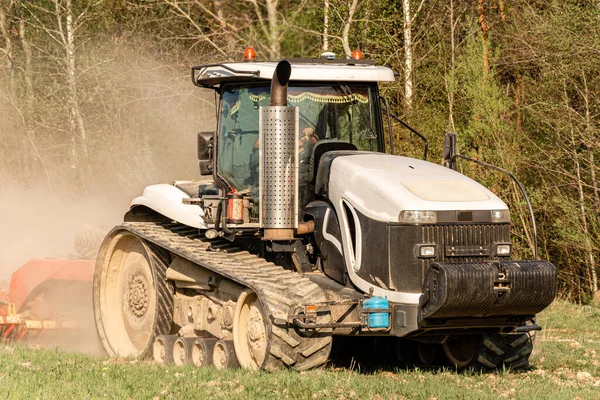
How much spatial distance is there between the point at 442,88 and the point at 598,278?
453cm

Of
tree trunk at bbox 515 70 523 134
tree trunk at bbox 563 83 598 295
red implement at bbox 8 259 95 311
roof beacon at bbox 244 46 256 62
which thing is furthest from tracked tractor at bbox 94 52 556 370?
tree trunk at bbox 515 70 523 134

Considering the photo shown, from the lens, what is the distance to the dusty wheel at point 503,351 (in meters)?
9.71

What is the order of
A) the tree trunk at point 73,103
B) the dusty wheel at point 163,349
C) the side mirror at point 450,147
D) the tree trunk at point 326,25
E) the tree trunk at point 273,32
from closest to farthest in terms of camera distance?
the side mirror at point 450,147 → the dusty wheel at point 163,349 → the tree trunk at point 326,25 → the tree trunk at point 273,32 → the tree trunk at point 73,103

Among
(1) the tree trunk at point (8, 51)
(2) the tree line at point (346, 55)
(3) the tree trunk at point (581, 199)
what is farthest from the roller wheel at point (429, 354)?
(1) the tree trunk at point (8, 51)

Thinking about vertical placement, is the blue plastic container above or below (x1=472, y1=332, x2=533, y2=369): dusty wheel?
above

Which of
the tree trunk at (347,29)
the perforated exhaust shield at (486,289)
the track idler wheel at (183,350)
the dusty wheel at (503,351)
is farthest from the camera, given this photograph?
the tree trunk at (347,29)

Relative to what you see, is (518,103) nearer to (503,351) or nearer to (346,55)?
(346,55)

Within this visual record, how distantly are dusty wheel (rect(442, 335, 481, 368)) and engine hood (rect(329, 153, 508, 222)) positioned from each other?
1424 mm

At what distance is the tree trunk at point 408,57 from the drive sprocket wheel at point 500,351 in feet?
34.4

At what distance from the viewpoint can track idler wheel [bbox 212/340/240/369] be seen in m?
9.79

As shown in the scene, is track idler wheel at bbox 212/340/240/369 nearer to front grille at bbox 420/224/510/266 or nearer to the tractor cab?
the tractor cab

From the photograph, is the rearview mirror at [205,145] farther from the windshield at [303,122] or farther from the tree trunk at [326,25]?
the tree trunk at [326,25]

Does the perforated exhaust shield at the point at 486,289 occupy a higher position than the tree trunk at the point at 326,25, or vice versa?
the tree trunk at the point at 326,25

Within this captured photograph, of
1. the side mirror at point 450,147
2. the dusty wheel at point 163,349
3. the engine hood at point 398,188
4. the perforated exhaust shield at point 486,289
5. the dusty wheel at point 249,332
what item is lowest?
the dusty wheel at point 163,349
